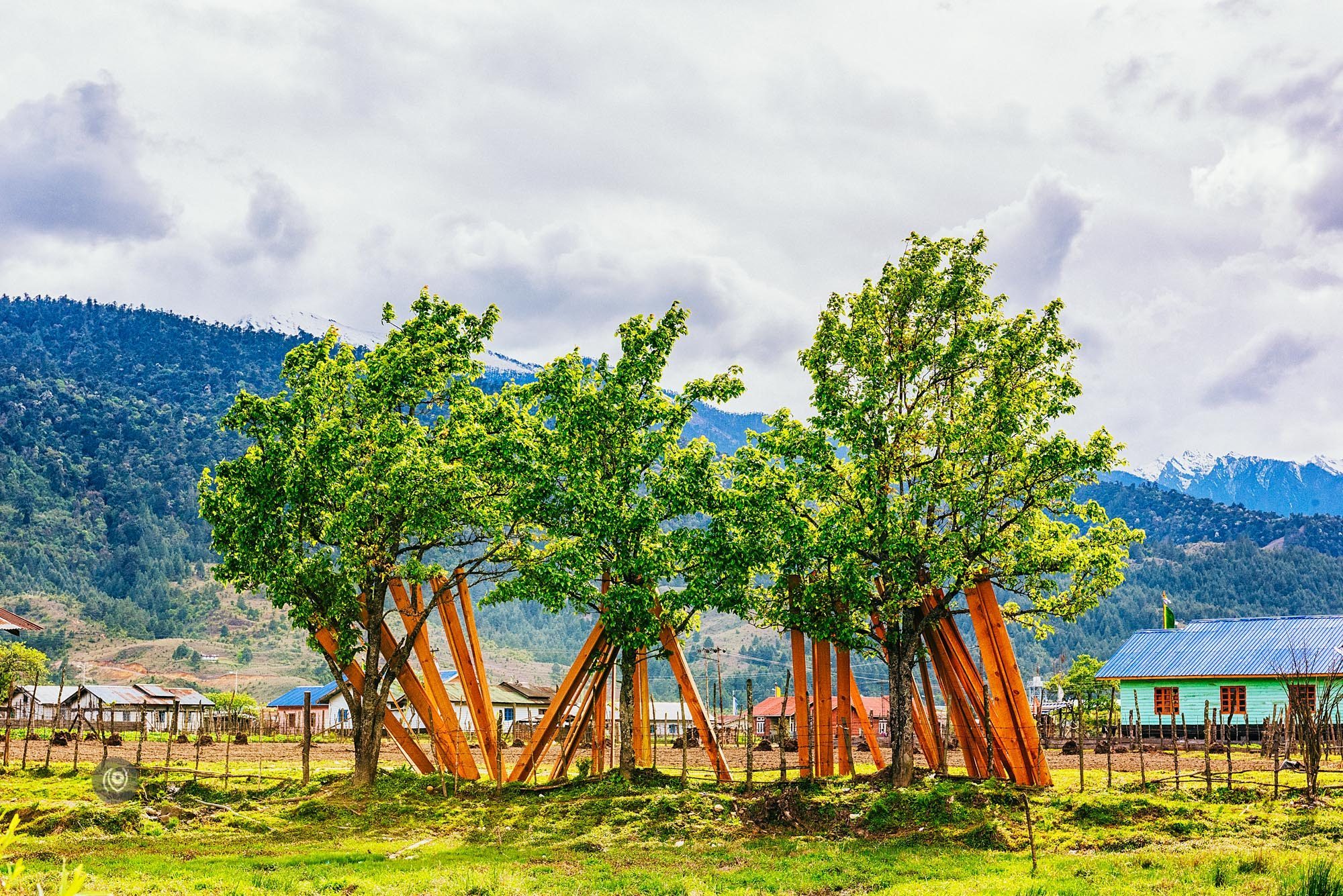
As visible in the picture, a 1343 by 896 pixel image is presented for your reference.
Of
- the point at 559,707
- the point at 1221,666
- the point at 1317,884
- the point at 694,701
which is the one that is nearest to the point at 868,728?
the point at 694,701

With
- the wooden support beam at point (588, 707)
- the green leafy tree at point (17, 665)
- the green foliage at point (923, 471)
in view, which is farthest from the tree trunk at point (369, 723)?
the green leafy tree at point (17, 665)

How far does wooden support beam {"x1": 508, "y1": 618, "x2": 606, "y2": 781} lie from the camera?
1188 inches

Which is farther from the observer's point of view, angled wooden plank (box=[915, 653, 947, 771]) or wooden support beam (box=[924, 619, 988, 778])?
angled wooden plank (box=[915, 653, 947, 771])

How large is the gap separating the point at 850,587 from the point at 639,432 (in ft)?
24.0

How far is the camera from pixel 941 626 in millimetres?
29672

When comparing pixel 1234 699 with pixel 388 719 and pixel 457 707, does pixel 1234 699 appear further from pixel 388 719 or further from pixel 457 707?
pixel 457 707

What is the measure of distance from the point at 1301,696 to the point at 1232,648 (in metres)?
35.0

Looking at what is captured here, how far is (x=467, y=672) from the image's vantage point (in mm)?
32000

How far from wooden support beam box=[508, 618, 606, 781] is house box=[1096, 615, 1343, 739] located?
3792 cm

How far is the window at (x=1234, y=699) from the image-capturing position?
57.6 meters

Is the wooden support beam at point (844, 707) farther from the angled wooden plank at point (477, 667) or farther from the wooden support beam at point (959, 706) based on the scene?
the angled wooden plank at point (477, 667)

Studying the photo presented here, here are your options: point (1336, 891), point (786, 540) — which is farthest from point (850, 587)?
point (1336, 891)

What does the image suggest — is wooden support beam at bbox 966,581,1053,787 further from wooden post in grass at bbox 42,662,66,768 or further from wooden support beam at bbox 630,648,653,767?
wooden post in grass at bbox 42,662,66,768

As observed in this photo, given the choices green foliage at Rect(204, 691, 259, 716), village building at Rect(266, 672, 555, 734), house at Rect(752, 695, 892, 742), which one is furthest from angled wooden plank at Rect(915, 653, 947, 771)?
green foliage at Rect(204, 691, 259, 716)
